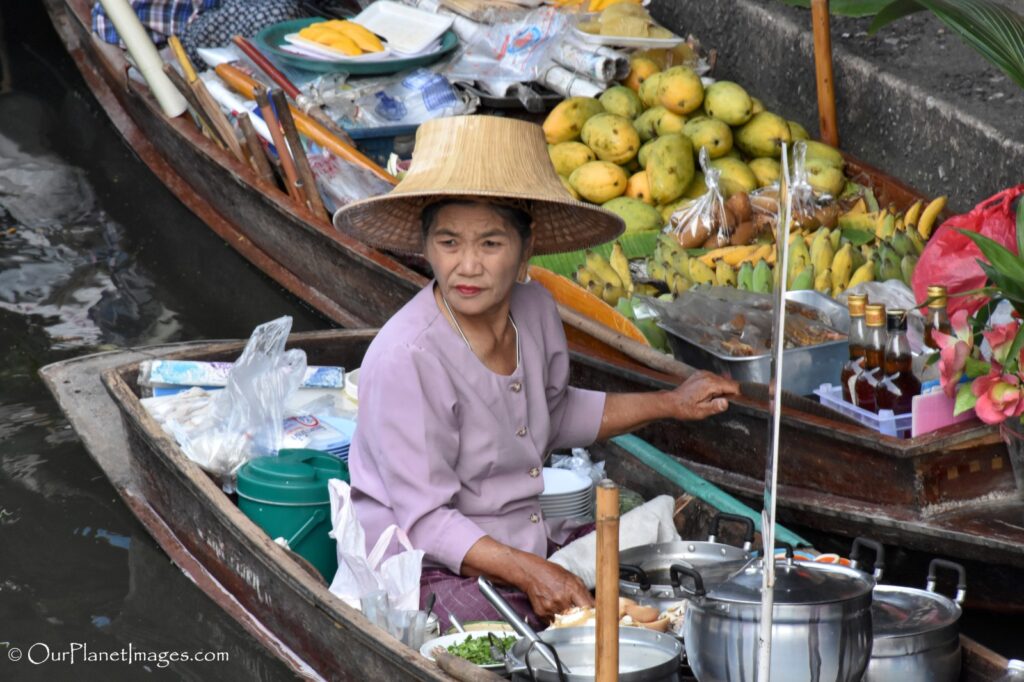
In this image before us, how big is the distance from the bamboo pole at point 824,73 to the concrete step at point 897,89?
16 cm

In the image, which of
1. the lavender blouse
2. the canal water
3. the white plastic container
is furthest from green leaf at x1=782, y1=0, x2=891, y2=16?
the canal water

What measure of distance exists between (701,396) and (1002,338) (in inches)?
27.1

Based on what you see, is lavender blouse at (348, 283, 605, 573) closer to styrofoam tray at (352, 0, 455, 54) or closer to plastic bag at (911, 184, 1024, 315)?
plastic bag at (911, 184, 1024, 315)

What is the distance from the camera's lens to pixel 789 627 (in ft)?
6.56

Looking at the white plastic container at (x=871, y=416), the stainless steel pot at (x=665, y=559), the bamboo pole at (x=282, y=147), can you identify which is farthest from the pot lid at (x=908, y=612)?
the bamboo pole at (x=282, y=147)

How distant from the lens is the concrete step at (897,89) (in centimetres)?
493

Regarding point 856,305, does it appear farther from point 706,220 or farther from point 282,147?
point 282,147

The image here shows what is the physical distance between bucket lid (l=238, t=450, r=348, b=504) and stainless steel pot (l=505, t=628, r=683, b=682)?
984mm

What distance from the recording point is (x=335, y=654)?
281cm

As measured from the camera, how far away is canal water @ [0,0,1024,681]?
11.8 feet

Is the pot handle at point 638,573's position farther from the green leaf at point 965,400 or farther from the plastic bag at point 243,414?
the plastic bag at point 243,414

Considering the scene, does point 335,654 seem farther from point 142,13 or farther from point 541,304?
point 142,13

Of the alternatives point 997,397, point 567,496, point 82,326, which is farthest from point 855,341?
point 82,326

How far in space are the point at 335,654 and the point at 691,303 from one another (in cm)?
159
